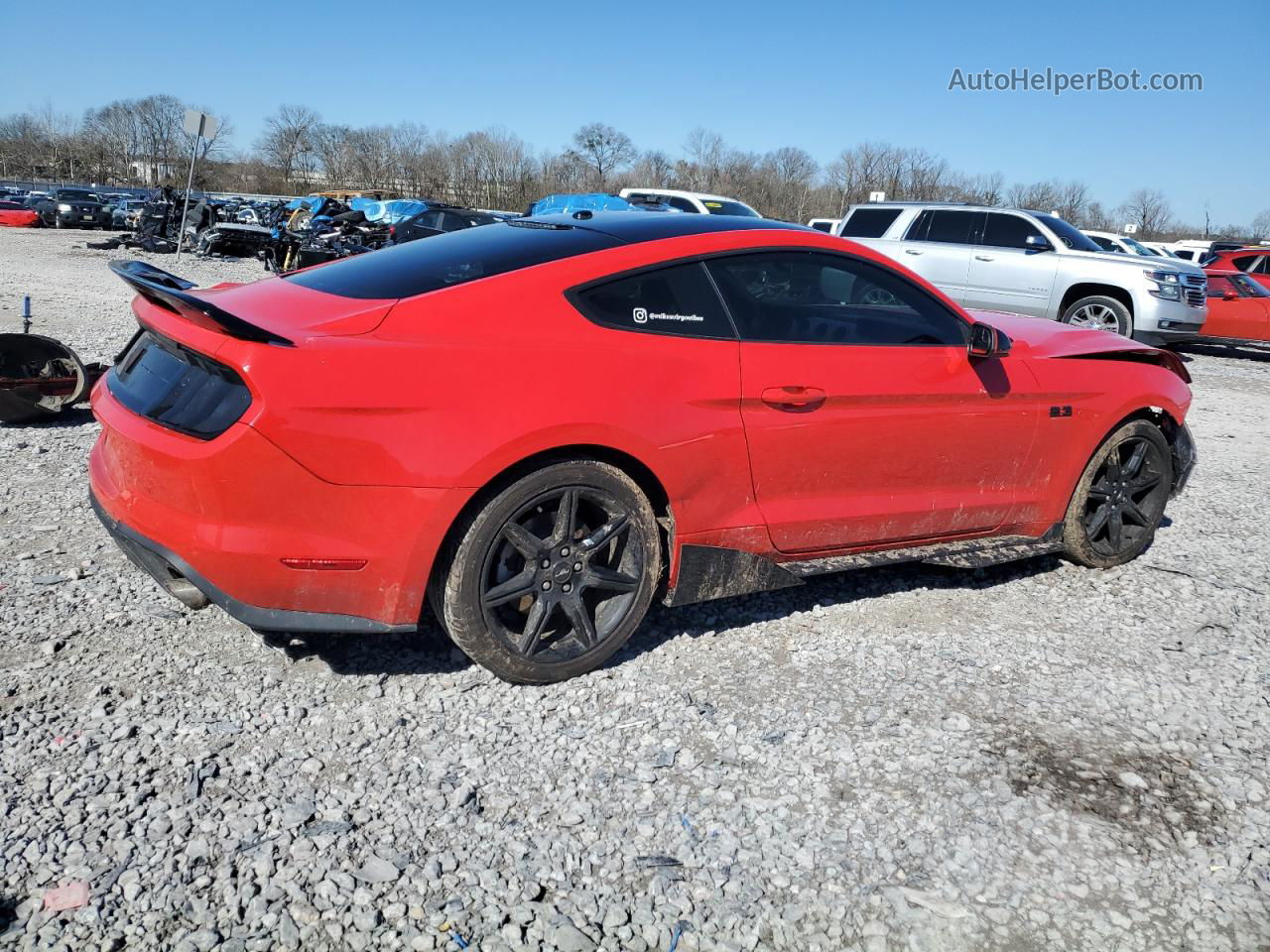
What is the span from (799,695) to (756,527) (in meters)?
0.62

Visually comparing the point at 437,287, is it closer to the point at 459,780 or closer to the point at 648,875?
the point at 459,780

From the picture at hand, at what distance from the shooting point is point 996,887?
2578 mm

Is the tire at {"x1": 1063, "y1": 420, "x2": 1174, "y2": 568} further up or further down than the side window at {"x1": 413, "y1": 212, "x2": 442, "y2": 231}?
further down

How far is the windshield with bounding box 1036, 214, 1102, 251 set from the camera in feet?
43.6

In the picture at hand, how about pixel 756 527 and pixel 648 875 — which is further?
pixel 756 527

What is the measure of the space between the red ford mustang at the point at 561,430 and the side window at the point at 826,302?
0.01 metres

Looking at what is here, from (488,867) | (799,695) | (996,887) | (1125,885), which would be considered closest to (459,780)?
(488,867)

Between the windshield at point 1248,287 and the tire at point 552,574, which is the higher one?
the windshield at point 1248,287

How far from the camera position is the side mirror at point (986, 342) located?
4.13 metres

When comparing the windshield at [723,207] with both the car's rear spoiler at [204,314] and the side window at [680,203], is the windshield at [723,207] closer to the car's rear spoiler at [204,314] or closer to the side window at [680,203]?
the side window at [680,203]

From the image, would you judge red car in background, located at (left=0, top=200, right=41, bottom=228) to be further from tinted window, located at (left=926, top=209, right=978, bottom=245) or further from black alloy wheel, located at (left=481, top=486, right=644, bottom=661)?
black alloy wheel, located at (left=481, top=486, right=644, bottom=661)

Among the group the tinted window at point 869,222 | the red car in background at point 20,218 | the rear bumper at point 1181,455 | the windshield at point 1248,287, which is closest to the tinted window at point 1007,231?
the tinted window at point 869,222

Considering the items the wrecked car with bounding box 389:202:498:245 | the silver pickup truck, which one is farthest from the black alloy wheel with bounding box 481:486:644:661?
the wrecked car with bounding box 389:202:498:245

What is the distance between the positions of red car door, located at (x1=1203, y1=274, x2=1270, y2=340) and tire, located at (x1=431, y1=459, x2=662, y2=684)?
1441cm
